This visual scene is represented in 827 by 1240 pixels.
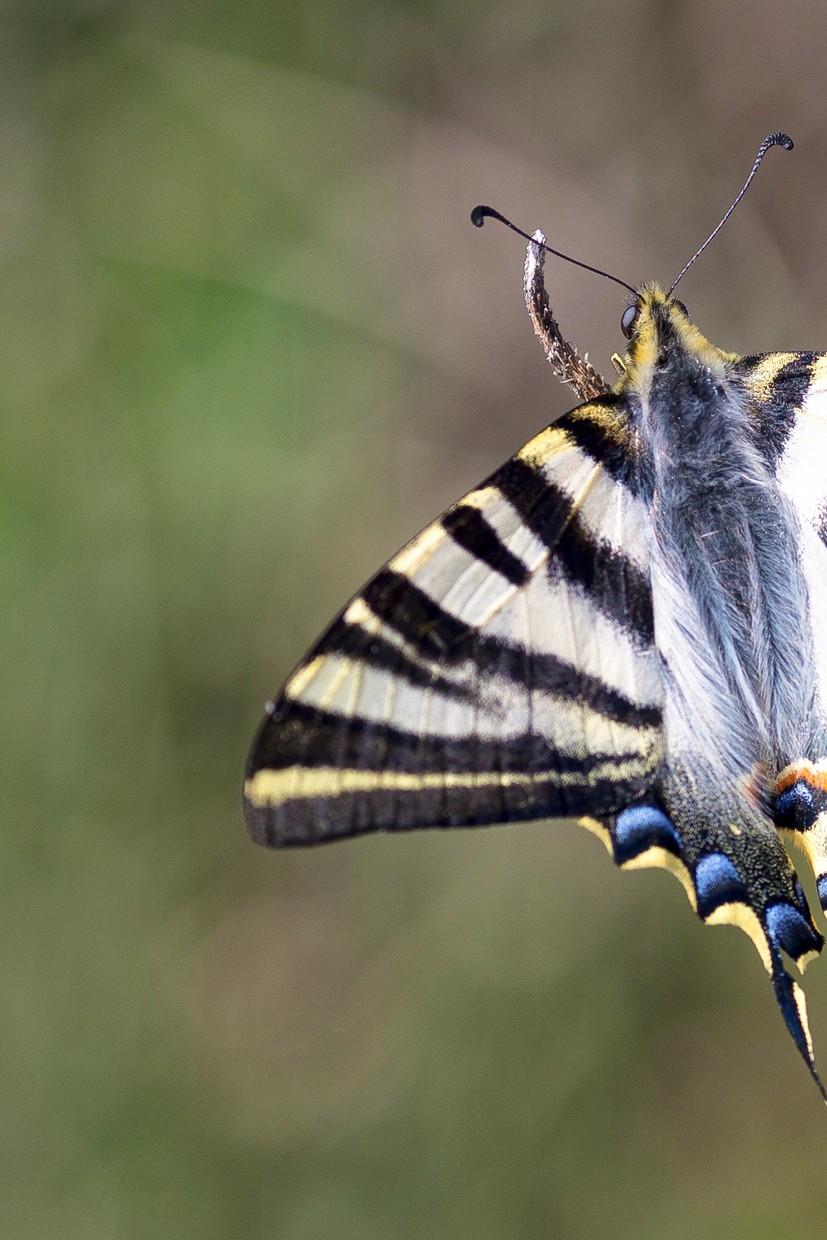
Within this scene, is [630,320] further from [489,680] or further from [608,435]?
[489,680]

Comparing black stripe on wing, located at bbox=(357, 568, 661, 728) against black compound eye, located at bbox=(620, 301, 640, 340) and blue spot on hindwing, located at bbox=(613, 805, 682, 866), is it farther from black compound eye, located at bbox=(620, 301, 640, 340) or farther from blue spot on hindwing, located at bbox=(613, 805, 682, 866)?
black compound eye, located at bbox=(620, 301, 640, 340)

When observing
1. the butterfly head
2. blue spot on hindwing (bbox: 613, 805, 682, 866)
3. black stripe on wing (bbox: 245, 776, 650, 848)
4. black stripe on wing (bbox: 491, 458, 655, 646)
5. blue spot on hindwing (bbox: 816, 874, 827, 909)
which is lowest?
blue spot on hindwing (bbox: 816, 874, 827, 909)

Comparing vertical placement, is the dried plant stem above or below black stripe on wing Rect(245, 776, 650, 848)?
above

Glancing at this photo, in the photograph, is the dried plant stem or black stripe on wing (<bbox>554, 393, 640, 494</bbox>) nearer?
the dried plant stem

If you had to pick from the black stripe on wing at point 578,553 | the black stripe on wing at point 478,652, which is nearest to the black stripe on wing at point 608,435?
the black stripe on wing at point 578,553

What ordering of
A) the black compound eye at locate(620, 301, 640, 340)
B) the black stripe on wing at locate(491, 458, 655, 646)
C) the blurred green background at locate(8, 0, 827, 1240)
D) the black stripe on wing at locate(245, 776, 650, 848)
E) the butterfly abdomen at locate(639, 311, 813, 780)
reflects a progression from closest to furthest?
the black stripe on wing at locate(245, 776, 650, 848) → the black stripe on wing at locate(491, 458, 655, 646) → the butterfly abdomen at locate(639, 311, 813, 780) → the black compound eye at locate(620, 301, 640, 340) → the blurred green background at locate(8, 0, 827, 1240)

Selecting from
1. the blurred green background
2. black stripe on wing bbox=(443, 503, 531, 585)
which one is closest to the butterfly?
black stripe on wing bbox=(443, 503, 531, 585)

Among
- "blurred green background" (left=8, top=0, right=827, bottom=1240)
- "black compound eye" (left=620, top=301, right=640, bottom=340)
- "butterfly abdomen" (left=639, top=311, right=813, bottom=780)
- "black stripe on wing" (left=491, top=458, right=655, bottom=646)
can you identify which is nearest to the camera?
"black stripe on wing" (left=491, top=458, right=655, bottom=646)
